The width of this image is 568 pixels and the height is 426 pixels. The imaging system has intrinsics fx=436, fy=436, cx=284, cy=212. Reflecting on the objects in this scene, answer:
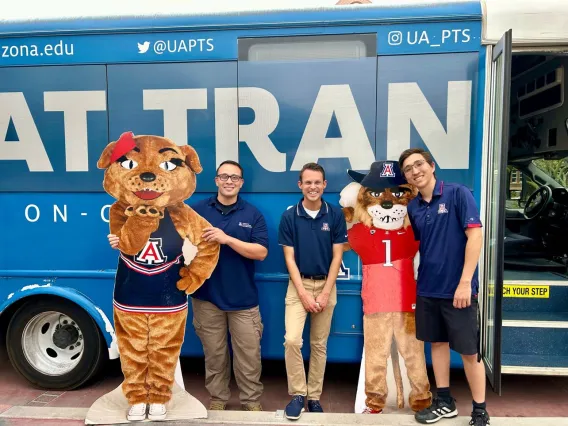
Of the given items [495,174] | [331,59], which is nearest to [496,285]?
[495,174]

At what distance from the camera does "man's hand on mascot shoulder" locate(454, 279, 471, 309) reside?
8.59ft

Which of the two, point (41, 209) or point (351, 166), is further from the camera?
point (41, 209)

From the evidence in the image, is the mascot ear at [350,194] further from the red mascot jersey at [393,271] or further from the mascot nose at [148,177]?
the mascot nose at [148,177]

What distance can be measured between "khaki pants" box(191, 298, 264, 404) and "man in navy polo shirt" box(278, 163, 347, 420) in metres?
0.25

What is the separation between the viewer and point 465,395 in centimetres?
358

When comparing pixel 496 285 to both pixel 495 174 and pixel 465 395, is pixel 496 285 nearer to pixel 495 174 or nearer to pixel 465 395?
pixel 495 174

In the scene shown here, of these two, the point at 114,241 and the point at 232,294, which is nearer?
the point at 114,241

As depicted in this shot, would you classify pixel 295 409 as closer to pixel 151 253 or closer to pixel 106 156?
pixel 151 253

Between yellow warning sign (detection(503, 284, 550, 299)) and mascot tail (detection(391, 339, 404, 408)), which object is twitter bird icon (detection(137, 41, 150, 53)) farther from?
yellow warning sign (detection(503, 284, 550, 299))

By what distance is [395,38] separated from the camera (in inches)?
121

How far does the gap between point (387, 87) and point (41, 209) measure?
9.05ft

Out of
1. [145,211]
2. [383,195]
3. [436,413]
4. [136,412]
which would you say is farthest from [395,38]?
[136,412]

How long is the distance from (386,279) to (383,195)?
597 millimetres

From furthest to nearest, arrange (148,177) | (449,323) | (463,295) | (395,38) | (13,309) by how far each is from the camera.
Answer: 1. (13,309)
2. (395,38)
3. (148,177)
4. (449,323)
5. (463,295)
